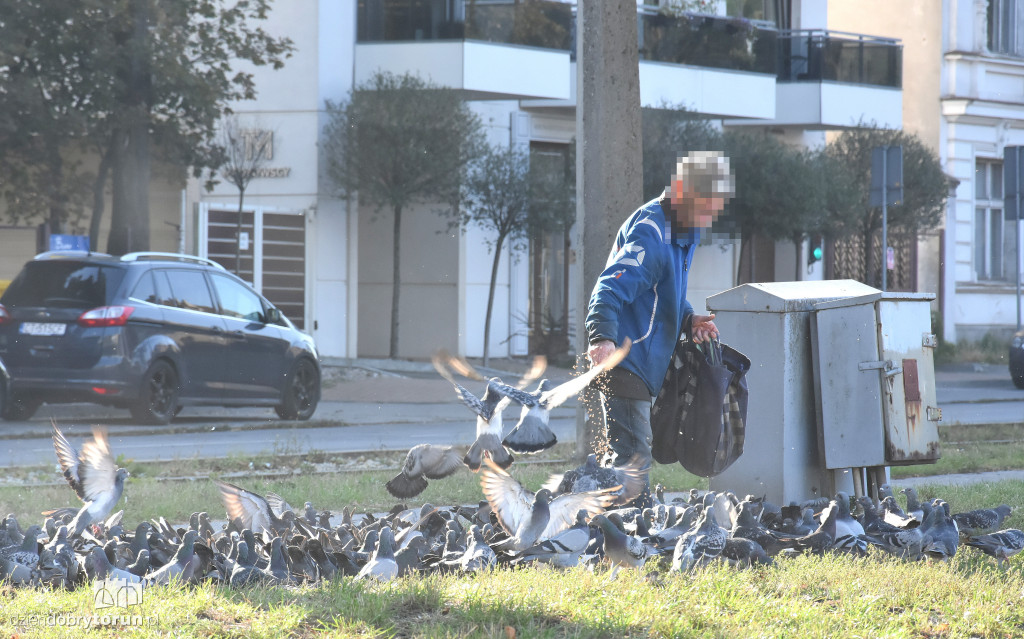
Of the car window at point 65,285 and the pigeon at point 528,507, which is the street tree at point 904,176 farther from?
the pigeon at point 528,507

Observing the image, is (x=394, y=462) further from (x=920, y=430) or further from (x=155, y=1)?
(x=155, y=1)

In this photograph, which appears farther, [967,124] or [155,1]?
[967,124]

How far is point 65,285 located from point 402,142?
9009mm

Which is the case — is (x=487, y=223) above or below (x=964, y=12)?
below

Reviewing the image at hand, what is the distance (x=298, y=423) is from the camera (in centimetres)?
1349

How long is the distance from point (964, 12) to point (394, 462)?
84.4ft

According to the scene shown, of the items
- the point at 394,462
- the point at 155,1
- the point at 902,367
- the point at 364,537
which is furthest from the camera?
the point at 155,1

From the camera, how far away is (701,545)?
5.00 metres

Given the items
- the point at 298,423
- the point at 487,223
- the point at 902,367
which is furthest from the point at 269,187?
the point at 902,367

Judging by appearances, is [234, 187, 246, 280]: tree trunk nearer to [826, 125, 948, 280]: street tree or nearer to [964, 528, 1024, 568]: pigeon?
[826, 125, 948, 280]: street tree

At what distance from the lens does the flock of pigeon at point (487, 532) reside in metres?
4.67

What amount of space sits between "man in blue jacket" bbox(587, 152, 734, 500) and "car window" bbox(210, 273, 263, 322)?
868cm

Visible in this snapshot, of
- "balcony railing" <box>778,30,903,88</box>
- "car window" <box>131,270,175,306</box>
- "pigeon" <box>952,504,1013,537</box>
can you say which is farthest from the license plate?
"balcony railing" <box>778,30,903,88</box>

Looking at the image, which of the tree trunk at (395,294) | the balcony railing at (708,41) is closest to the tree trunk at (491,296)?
the tree trunk at (395,294)
